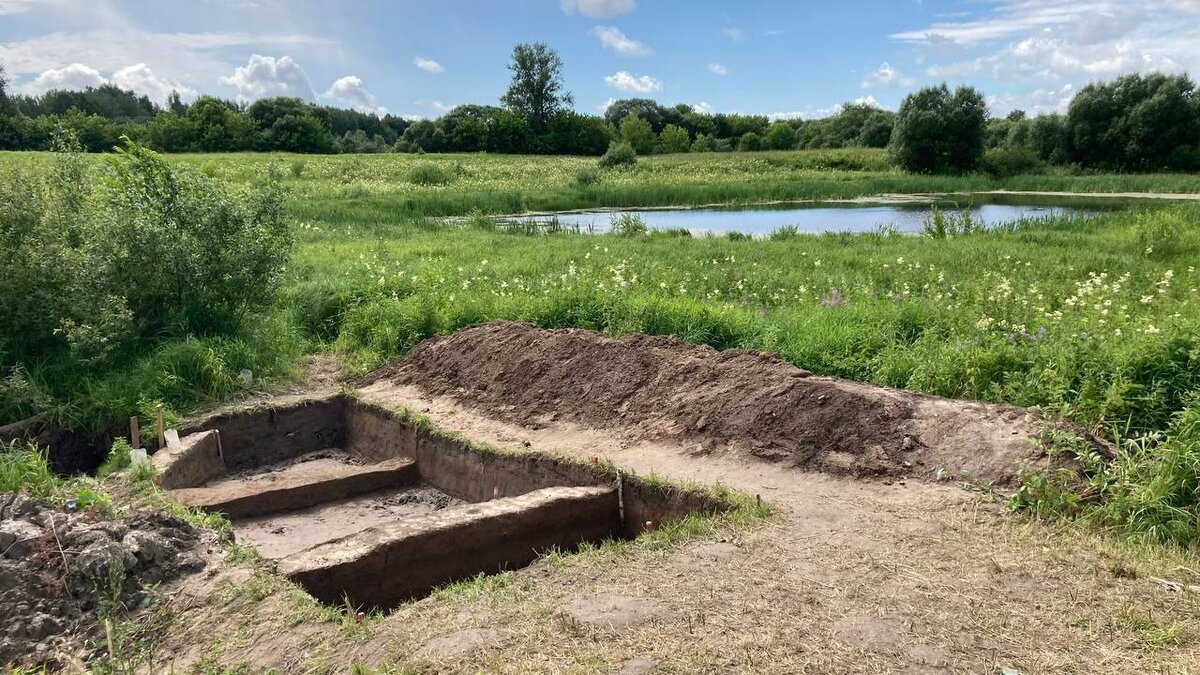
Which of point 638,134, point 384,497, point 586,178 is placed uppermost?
point 638,134

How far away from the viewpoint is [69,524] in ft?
14.6

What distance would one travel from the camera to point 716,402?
677 centimetres

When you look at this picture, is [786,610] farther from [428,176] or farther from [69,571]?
[428,176]

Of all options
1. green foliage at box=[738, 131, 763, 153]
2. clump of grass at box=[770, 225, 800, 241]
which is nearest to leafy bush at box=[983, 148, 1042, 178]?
green foliage at box=[738, 131, 763, 153]

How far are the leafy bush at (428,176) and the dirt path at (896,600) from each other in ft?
114

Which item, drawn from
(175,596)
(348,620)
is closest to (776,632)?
(348,620)

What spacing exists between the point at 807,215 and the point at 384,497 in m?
24.1

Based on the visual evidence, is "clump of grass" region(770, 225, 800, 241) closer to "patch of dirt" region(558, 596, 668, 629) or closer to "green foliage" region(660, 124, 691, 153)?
"patch of dirt" region(558, 596, 668, 629)

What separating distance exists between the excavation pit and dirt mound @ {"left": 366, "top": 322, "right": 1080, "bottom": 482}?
0.76 m

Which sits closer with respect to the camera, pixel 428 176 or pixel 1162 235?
pixel 1162 235

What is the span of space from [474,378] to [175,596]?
440cm

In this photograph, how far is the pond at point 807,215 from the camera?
24.2 m

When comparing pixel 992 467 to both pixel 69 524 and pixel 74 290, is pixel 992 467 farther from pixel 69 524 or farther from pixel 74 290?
pixel 74 290

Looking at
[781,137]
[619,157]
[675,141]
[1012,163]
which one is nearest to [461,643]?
[619,157]
